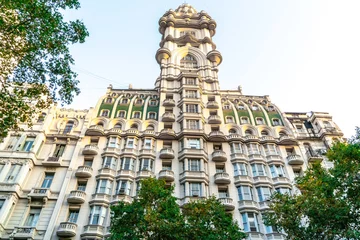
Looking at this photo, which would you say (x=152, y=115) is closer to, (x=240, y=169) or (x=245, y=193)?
(x=240, y=169)

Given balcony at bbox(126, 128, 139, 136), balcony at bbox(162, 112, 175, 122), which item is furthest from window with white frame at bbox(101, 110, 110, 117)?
balcony at bbox(162, 112, 175, 122)

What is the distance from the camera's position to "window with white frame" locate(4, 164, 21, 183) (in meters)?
30.0

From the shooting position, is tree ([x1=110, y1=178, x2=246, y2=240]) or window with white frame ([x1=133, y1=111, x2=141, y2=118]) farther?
window with white frame ([x1=133, y1=111, x2=141, y2=118])

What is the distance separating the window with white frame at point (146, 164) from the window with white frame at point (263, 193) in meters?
12.9

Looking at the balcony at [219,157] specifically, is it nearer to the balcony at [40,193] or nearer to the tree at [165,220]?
the tree at [165,220]

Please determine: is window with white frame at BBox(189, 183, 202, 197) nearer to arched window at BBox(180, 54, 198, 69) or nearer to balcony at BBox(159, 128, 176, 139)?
balcony at BBox(159, 128, 176, 139)

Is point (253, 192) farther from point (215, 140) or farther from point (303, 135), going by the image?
point (303, 135)

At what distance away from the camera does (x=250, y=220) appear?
97.3 ft

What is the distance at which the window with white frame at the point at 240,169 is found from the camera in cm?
3397

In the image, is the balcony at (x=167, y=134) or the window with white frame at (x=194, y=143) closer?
the window with white frame at (x=194, y=143)

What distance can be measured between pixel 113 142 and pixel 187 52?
82.9 ft

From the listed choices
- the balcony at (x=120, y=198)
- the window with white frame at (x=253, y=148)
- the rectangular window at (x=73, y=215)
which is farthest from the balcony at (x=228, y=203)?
the rectangular window at (x=73, y=215)

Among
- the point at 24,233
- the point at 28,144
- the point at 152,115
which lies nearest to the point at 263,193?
the point at 152,115

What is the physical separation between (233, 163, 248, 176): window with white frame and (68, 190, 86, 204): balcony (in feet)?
58.5
